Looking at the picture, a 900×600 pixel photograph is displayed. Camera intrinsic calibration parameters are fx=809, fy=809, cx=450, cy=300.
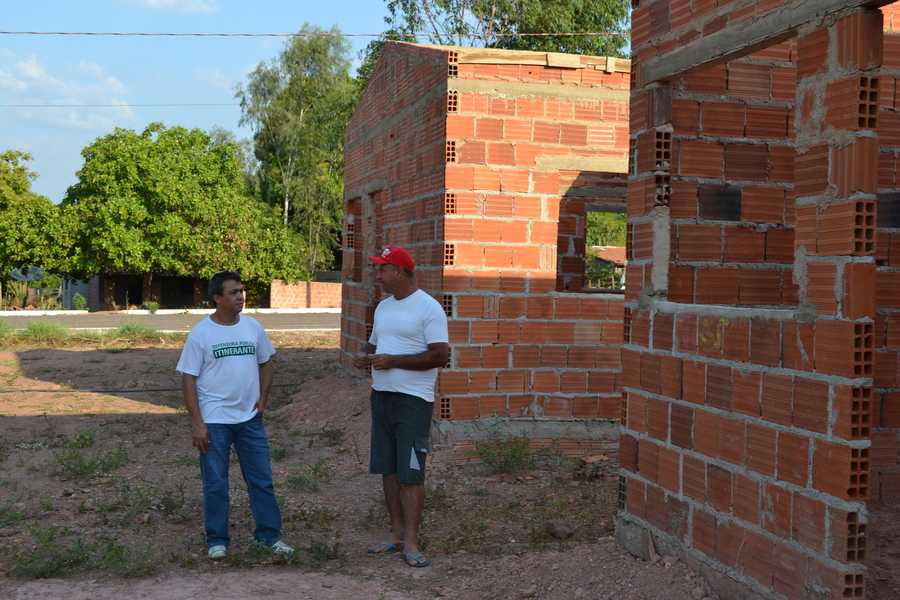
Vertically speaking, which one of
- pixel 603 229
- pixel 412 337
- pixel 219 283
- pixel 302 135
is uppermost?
pixel 302 135

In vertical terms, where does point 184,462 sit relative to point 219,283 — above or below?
below

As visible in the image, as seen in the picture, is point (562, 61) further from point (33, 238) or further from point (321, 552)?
point (33, 238)

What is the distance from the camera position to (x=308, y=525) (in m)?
5.93

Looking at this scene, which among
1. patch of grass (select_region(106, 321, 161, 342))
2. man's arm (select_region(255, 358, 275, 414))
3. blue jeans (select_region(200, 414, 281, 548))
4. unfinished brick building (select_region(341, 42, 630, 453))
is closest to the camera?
blue jeans (select_region(200, 414, 281, 548))

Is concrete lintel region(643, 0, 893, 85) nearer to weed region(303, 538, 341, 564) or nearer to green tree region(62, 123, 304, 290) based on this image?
weed region(303, 538, 341, 564)

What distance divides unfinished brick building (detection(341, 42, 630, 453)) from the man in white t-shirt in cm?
287

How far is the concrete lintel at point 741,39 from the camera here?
366 cm

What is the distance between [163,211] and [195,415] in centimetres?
2978

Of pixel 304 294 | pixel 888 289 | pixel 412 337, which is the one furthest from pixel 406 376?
pixel 304 294

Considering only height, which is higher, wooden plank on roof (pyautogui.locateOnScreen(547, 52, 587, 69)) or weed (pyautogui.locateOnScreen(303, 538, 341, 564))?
wooden plank on roof (pyautogui.locateOnScreen(547, 52, 587, 69))

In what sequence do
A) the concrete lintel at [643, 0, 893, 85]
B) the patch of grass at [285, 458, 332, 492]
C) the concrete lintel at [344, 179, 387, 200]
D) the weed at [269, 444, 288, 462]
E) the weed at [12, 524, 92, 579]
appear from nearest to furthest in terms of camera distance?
the concrete lintel at [643, 0, 893, 85] < the weed at [12, 524, 92, 579] < the patch of grass at [285, 458, 332, 492] < the weed at [269, 444, 288, 462] < the concrete lintel at [344, 179, 387, 200]

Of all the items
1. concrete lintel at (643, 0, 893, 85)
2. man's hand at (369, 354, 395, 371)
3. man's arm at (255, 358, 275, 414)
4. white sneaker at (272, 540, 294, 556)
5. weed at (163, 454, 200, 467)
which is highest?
concrete lintel at (643, 0, 893, 85)

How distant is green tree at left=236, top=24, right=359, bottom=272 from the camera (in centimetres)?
3972

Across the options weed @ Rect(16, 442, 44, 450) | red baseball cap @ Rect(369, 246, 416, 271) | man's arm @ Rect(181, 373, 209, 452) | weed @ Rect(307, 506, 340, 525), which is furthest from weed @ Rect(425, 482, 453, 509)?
weed @ Rect(16, 442, 44, 450)
